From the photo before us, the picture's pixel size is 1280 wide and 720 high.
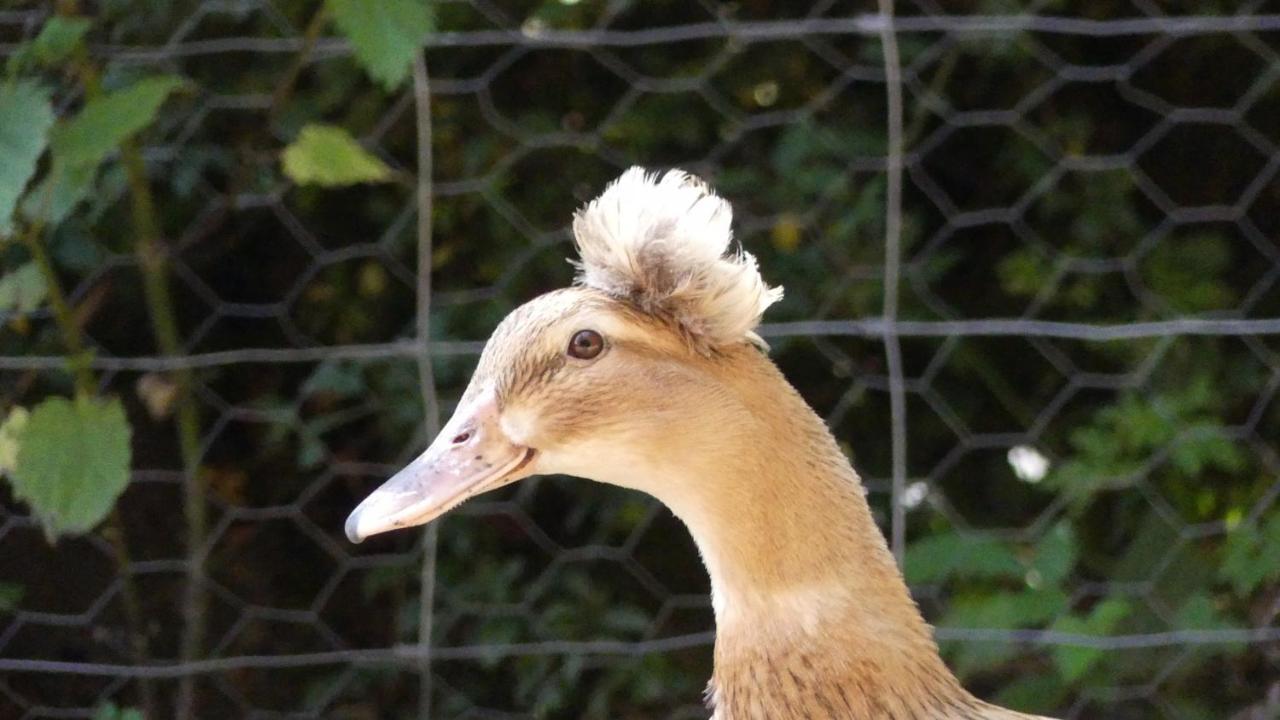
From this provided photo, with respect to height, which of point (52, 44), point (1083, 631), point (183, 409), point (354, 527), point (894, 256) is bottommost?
point (354, 527)

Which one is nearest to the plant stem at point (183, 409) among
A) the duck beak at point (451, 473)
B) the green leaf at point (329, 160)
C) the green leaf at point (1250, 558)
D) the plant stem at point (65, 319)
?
the plant stem at point (65, 319)

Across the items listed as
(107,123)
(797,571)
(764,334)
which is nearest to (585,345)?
(797,571)

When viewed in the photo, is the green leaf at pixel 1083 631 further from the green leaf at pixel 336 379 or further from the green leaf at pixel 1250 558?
the green leaf at pixel 336 379

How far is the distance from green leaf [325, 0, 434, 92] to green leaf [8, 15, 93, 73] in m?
0.31

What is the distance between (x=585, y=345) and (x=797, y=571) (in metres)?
0.25

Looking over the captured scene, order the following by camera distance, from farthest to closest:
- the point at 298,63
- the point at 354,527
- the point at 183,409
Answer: the point at 183,409 < the point at 298,63 < the point at 354,527

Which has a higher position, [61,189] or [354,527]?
[61,189]

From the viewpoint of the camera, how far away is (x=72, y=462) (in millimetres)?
2139

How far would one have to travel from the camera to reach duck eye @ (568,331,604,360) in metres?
1.44

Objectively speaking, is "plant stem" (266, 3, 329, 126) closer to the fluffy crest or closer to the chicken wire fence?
the chicken wire fence

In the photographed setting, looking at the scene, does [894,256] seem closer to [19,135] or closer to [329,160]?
[329,160]

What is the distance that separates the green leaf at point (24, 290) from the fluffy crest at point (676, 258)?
1058 millimetres

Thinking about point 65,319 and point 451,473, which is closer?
point 451,473

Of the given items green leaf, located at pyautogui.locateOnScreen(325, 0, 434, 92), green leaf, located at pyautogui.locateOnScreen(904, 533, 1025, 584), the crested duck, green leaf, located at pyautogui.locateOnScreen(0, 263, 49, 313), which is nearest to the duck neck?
the crested duck
